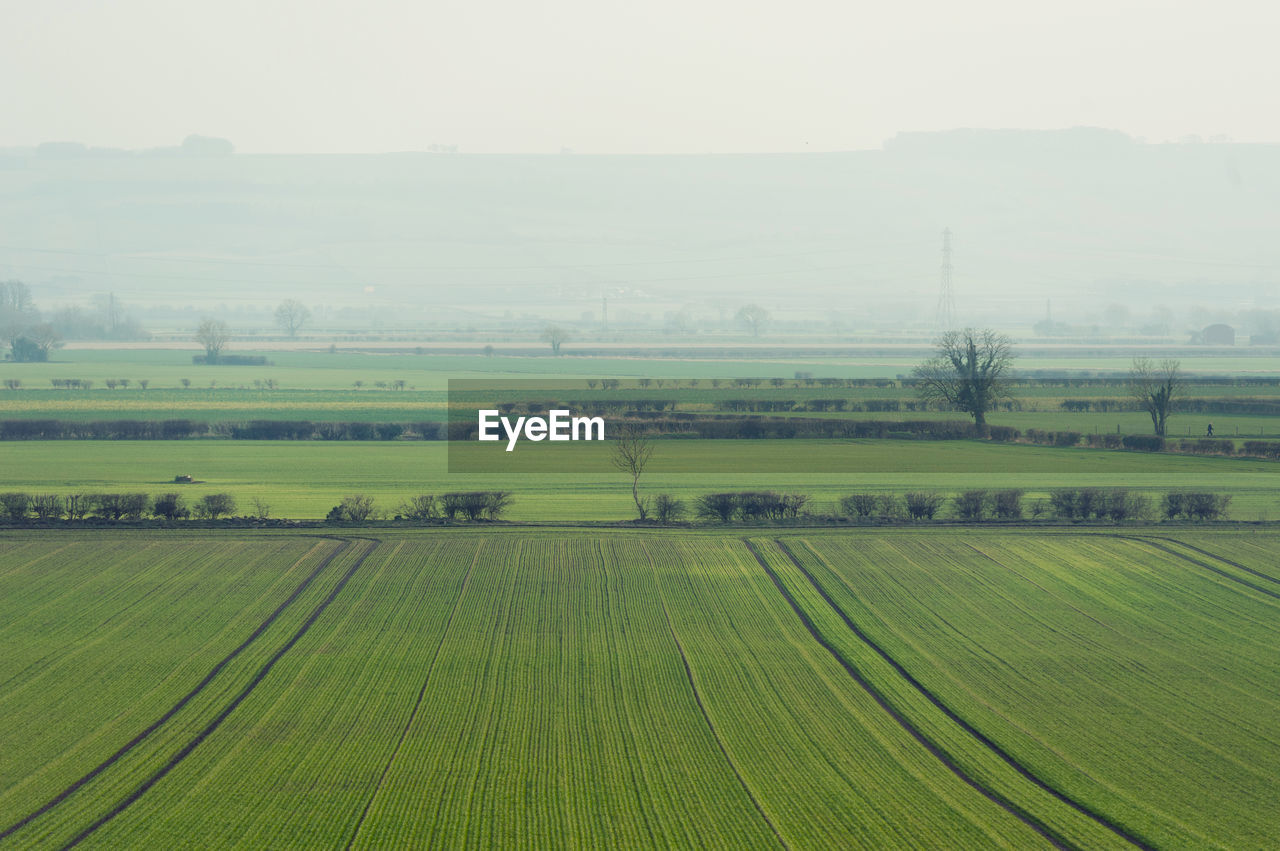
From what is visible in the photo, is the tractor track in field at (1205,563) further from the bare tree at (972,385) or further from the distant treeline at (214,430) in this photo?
the distant treeline at (214,430)

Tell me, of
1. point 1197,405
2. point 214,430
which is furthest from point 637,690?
point 1197,405

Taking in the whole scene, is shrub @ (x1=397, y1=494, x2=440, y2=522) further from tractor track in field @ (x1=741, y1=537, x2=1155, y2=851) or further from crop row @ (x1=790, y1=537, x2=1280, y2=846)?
tractor track in field @ (x1=741, y1=537, x2=1155, y2=851)

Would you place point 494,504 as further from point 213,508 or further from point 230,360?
point 230,360

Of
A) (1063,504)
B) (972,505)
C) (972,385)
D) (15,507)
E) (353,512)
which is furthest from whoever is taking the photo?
(972,385)

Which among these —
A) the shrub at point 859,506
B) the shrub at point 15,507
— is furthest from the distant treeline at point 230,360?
the shrub at point 859,506

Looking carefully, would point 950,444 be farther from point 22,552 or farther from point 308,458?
point 22,552
